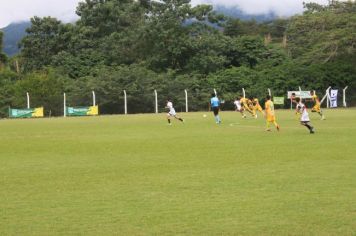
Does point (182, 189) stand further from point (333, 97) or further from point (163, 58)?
point (163, 58)

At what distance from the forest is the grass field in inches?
1445

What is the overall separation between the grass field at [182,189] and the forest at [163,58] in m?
36.7

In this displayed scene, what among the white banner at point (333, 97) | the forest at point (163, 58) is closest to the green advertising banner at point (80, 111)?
the forest at point (163, 58)

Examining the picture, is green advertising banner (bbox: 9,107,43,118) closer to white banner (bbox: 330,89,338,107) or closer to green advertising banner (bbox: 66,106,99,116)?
green advertising banner (bbox: 66,106,99,116)

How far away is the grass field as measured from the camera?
7.50 meters

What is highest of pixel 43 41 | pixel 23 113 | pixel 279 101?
pixel 43 41

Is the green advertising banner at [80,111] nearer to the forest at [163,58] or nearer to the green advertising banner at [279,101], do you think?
the forest at [163,58]

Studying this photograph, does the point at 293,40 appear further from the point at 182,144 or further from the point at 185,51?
the point at 182,144

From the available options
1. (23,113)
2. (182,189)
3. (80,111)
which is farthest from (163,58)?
(182,189)

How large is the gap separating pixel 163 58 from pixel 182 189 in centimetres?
5453

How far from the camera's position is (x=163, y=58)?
210ft

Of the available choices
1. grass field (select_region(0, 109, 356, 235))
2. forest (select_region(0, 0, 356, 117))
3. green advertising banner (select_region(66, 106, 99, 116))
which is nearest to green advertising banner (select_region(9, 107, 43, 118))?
forest (select_region(0, 0, 356, 117))

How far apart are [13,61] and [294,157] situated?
199ft

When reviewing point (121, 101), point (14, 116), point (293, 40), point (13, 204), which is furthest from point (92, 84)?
point (13, 204)
